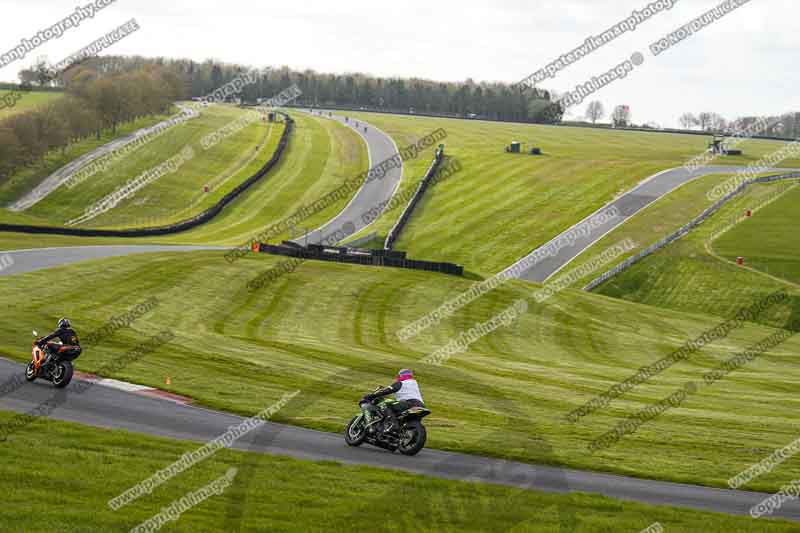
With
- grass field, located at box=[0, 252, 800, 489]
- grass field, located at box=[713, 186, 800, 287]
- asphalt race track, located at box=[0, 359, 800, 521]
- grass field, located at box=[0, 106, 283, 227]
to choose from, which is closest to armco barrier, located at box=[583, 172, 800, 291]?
grass field, located at box=[713, 186, 800, 287]

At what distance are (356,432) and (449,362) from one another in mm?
15997

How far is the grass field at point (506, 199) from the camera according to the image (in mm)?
79562

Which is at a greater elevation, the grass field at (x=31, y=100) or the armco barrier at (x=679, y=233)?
the grass field at (x=31, y=100)

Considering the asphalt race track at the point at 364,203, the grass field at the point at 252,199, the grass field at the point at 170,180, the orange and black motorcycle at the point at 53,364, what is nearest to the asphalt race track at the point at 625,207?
the asphalt race track at the point at 364,203

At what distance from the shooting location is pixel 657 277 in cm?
6650

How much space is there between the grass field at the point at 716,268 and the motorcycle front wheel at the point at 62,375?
158 ft

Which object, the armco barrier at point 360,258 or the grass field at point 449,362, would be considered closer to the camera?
the grass field at point 449,362

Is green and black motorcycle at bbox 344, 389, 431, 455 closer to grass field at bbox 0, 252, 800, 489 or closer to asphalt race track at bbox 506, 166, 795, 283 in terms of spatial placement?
grass field at bbox 0, 252, 800, 489

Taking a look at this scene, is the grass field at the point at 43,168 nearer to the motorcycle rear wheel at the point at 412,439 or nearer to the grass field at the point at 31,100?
the grass field at the point at 31,100

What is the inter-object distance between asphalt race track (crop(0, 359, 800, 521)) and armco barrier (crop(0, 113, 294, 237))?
42.3 meters

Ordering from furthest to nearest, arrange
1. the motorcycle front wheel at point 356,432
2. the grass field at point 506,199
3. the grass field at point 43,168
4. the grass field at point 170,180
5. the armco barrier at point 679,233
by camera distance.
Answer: the grass field at point 43,168
the grass field at point 170,180
the grass field at point 506,199
the armco barrier at point 679,233
the motorcycle front wheel at point 356,432

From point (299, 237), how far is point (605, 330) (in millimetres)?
40546

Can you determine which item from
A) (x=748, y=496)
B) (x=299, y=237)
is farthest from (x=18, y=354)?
(x=299, y=237)

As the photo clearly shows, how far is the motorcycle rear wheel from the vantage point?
18.8 metres
